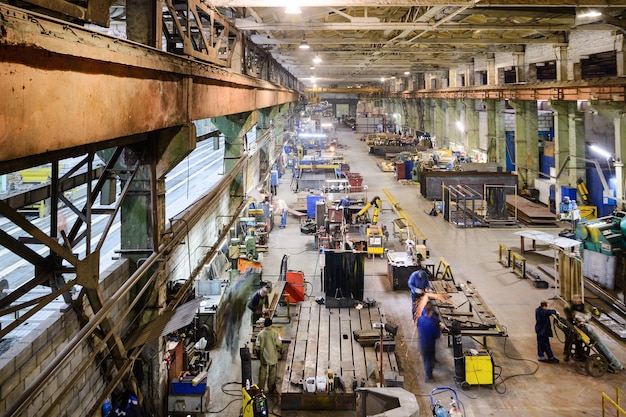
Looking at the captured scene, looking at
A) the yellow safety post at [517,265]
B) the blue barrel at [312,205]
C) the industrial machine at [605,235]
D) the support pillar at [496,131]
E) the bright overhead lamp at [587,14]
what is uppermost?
the bright overhead lamp at [587,14]

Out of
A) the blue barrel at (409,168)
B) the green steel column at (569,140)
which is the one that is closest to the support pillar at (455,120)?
the blue barrel at (409,168)

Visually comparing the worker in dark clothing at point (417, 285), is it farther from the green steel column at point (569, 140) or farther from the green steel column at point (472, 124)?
the green steel column at point (472, 124)

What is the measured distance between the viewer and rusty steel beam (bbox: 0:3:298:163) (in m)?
2.43

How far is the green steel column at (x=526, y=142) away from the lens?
21828 mm

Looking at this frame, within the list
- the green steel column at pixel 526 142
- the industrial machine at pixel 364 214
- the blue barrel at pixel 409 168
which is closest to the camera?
the industrial machine at pixel 364 214

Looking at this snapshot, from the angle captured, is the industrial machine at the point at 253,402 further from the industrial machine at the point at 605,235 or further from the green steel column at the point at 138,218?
the industrial machine at the point at 605,235

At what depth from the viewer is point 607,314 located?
1063cm

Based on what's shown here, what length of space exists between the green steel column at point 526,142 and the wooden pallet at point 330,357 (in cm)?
1534

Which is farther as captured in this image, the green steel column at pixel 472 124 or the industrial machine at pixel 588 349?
the green steel column at pixel 472 124

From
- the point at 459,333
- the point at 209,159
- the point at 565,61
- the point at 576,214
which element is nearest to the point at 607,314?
the point at 459,333

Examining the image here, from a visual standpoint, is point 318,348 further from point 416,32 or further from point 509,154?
point 509,154

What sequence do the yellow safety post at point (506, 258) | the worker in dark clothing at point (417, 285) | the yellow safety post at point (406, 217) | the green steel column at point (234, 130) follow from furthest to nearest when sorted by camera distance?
the yellow safety post at point (406, 217) → the yellow safety post at point (506, 258) → the green steel column at point (234, 130) → the worker in dark clothing at point (417, 285)

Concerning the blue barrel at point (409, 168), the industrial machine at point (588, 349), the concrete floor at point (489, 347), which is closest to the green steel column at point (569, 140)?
the concrete floor at point (489, 347)

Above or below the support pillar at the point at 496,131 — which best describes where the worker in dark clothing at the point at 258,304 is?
below
